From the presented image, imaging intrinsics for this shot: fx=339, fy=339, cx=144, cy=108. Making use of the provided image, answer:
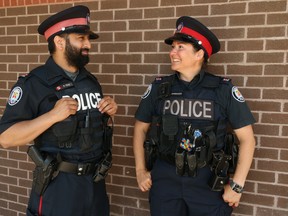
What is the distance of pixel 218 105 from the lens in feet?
7.76

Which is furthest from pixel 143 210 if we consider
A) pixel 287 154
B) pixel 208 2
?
pixel 208 2

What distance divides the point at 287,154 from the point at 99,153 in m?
1.45

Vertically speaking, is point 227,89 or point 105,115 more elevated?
point 227,89

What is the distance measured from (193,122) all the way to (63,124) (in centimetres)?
89

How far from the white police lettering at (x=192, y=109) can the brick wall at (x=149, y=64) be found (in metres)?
0.52

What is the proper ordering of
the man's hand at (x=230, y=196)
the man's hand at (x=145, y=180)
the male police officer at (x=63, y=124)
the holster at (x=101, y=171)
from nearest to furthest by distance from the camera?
the male police officer at (x=63, y=124) < the man's hand at (x=230, y=196) < the holster at (x=101, y=171) < the man's hand at (x=145, y=180)

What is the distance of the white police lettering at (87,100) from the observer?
239 cm

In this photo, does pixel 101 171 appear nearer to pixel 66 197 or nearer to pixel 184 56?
pixel 66 197

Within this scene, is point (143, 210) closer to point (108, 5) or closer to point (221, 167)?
point (221, 167)

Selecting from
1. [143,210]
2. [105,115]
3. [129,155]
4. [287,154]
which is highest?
[105,115]

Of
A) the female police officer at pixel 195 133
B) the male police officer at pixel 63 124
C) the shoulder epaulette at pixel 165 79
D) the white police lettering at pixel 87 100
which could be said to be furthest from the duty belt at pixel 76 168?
the shoulder epaulette at pixel 165 79

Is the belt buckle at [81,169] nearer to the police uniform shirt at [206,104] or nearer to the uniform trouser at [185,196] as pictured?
the uniform trouser at [185,196]

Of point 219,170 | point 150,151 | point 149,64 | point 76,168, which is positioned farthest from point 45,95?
point 219,170

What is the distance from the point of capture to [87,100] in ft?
8.00
